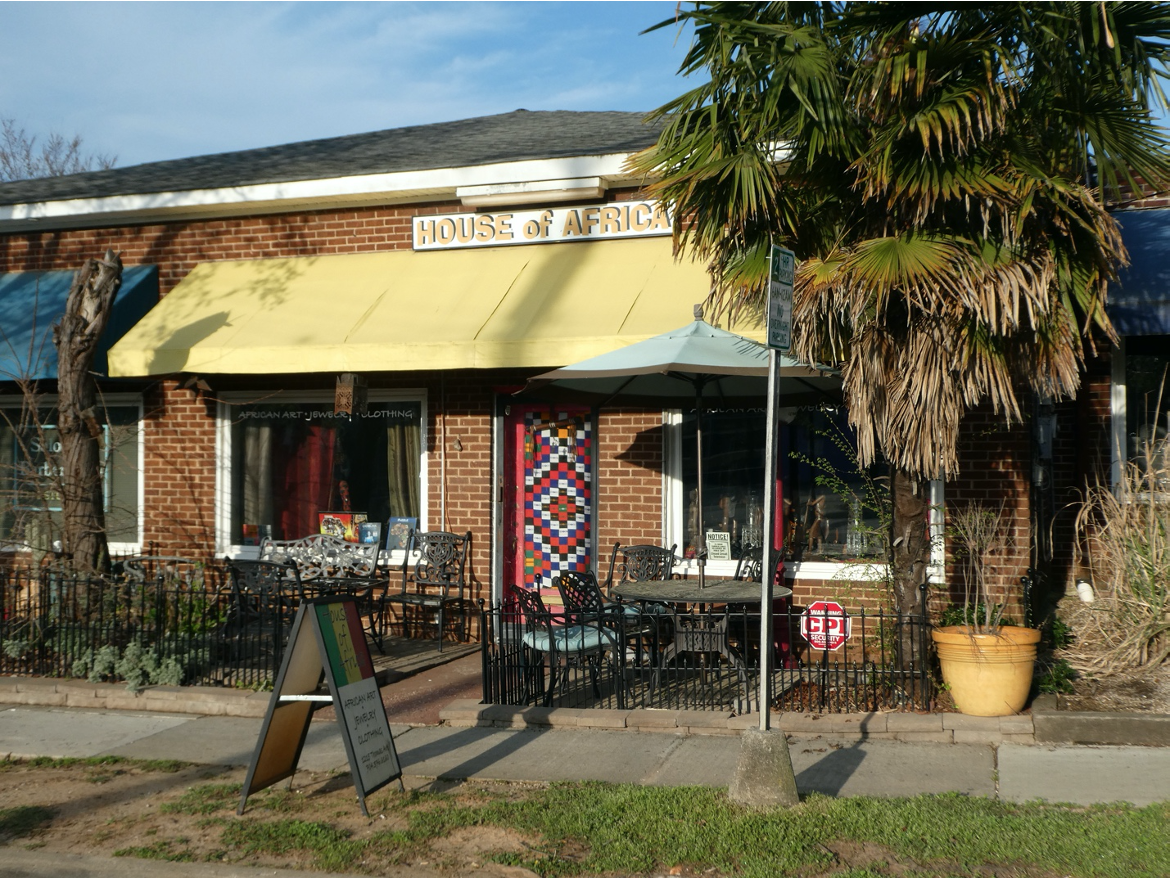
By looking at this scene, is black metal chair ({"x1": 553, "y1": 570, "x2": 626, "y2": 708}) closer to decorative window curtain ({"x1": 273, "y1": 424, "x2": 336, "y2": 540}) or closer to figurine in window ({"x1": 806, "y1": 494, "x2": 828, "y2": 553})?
figurine in window ({"x1": 806, "y1": 494, "x2": 828, "y2": 553})

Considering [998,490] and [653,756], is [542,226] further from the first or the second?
[653,756]

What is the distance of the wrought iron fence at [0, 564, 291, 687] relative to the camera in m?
8.84

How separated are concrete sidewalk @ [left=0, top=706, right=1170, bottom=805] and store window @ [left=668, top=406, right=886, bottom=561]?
2.79 meters

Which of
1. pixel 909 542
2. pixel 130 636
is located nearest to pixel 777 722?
pixel 909 542

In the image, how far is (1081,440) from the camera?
1006 cm

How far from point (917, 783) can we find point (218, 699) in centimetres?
526

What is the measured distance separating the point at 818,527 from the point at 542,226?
4.08 metres

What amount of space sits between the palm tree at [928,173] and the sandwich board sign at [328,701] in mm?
3633

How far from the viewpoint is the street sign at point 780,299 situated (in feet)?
19.0

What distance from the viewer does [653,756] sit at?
685 cm

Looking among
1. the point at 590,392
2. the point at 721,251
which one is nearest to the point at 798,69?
the point at 721,251

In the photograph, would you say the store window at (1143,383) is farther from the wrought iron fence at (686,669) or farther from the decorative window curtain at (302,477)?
the decorative window curtain at (302,477)

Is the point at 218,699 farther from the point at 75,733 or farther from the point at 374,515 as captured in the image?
the point at 374,515

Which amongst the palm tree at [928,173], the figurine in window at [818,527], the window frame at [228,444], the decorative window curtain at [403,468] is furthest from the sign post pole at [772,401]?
the window frame at [228,444]
